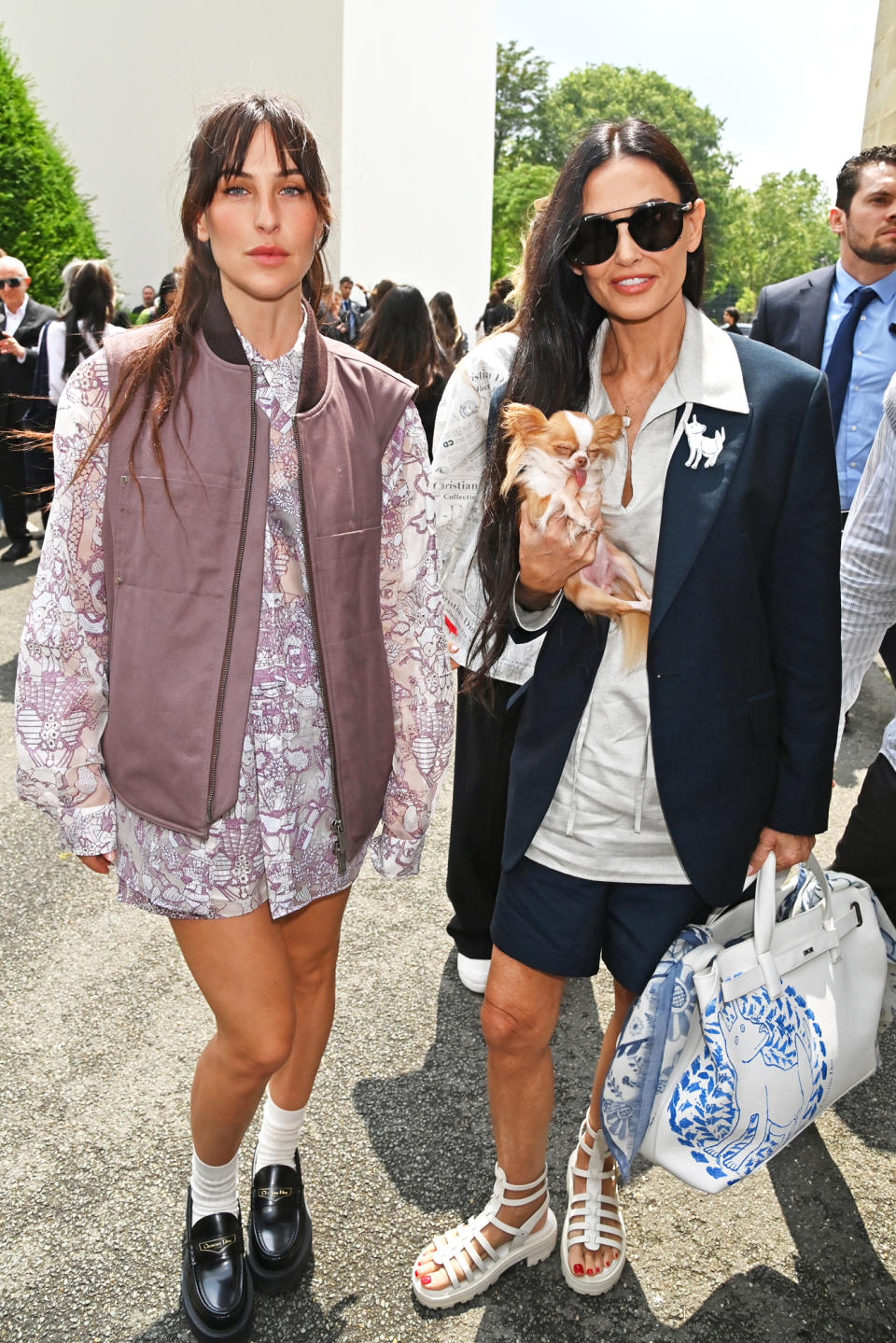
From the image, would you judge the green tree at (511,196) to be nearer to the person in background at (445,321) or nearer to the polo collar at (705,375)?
the person in background at (445,321)

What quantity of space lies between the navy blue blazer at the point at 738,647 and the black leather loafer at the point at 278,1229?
1053 millimetres

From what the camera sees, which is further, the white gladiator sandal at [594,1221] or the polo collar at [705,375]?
the white gladiator sandal at [594,1221]

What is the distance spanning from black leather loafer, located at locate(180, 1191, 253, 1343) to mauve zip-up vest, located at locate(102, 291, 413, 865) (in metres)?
0.98

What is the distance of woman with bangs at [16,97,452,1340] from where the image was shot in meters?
1.96

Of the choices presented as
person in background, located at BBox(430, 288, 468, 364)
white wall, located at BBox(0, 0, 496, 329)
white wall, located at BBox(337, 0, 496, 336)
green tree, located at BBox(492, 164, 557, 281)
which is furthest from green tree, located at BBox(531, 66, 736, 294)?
person in background, located at BBox(430, 288, 468, 364)

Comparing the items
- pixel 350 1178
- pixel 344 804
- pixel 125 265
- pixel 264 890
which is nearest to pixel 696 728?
pixel 344 804

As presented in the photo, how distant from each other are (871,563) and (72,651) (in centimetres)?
178

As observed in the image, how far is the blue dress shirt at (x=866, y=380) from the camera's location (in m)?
4.69

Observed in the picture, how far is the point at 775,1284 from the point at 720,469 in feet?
6.05

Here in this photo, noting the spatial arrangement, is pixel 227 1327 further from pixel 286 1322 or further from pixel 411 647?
pixel 411 647

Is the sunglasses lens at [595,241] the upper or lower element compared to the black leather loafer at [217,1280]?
upper

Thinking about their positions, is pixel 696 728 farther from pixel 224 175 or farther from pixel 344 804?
pixel 224 175

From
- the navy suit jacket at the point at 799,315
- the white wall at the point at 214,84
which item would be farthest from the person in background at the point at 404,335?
the white wall at the point at 214,84

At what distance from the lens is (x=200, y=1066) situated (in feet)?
7.36
